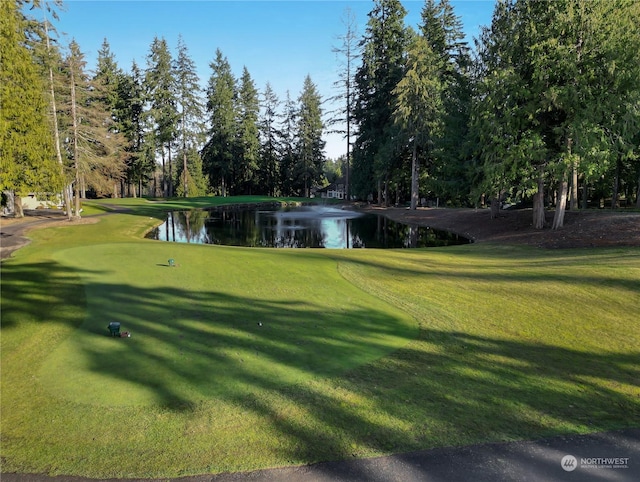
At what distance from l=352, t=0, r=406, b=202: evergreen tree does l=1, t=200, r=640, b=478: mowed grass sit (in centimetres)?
3872

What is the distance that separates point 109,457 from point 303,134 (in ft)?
245

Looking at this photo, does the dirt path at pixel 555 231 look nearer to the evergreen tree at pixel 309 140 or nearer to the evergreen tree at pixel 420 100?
the evergreen tree at pixel 420 100

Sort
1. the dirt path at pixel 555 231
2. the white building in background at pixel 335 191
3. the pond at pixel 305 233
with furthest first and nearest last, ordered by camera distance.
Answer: the white building in background at pixel 335 191
the pond at pixel 305 233
the dirt path at pixel 555 231

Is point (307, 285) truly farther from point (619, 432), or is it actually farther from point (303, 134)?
point (303, 134)

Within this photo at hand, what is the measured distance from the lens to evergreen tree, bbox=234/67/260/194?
72.1 metres

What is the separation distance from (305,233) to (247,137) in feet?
156

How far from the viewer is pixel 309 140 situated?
7469 cm

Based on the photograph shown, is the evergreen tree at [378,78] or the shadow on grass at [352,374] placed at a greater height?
the evergreen tree at [378,78]

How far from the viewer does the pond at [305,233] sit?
82.8ft

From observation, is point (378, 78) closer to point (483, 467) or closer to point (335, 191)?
point (335, 191)

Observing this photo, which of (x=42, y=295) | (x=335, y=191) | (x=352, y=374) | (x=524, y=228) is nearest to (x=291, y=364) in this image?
(x=352, y=374)

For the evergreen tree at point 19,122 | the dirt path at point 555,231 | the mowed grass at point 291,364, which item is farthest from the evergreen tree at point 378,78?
the mowed grass at point 291,364

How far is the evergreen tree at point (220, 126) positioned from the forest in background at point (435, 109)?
7394mm

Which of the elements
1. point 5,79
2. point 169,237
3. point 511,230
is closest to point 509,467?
point 5,79
